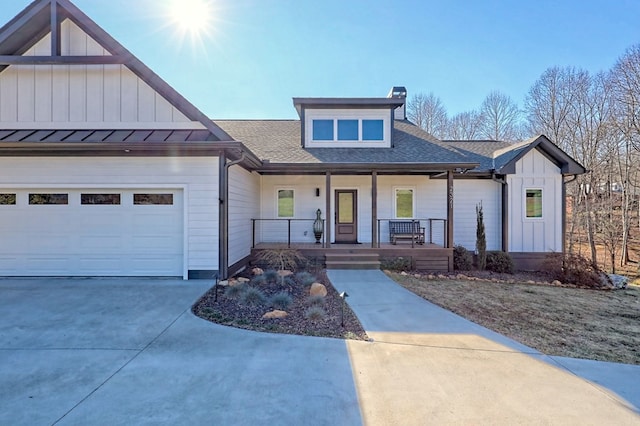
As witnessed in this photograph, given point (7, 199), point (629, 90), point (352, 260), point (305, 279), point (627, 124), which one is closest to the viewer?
point (305, 279)

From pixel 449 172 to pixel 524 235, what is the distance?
13.0 feet

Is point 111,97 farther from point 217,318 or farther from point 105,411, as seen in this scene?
point 105,411

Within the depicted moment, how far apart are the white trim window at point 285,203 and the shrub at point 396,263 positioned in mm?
3854

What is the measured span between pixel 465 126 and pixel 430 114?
9.53 ft

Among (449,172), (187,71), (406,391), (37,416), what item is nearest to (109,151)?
(187,71)

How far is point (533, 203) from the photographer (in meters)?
11.6

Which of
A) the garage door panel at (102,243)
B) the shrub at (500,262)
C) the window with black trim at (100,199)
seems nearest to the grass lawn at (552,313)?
the shrub at (500,262)

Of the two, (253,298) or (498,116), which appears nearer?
(253,298)

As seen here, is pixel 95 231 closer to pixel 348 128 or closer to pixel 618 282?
pixel 348 128

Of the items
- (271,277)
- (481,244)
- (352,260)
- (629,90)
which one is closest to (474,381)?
(271,277)

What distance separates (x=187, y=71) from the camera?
11.4 meters

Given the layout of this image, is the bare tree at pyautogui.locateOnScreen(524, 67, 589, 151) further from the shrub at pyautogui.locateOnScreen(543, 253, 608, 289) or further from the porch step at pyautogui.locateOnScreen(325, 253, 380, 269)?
the porch step at pyautogui.locateOnScreen(325, 253, 380, 269)

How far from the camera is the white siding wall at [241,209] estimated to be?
27.7 feet

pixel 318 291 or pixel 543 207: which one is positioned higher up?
pixel 543 207
